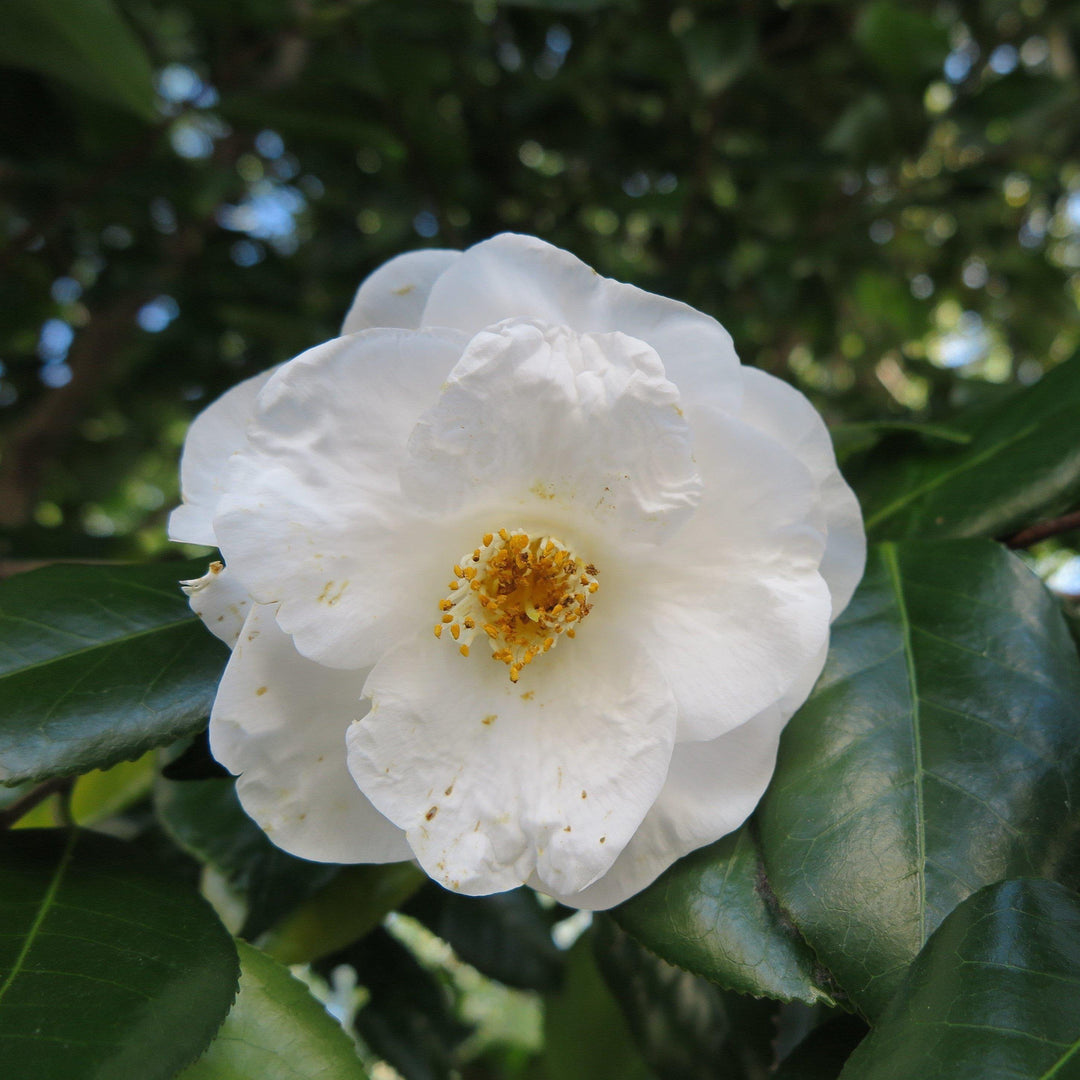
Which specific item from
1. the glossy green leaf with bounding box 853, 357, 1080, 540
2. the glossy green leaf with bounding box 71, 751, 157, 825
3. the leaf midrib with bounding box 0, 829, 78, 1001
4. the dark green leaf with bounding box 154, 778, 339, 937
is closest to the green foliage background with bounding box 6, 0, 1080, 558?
the glossy green leaf with bounding box 853, 357, 1080, 540

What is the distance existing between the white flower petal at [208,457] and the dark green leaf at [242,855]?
1.00 feet

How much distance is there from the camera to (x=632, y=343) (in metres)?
0.57

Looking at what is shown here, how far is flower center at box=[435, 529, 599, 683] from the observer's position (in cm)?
65

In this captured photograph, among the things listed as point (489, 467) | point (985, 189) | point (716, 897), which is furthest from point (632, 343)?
point (985, 189)

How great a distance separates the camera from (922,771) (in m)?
0.59

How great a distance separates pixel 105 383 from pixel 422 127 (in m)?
1.06

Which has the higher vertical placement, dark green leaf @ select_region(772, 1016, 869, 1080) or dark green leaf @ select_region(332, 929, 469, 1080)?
dark green leaf @ select_region(772, 1016, 869, 1080)

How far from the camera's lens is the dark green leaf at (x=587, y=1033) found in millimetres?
1162

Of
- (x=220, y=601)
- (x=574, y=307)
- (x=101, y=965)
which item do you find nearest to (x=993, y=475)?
(x=574, y=307)

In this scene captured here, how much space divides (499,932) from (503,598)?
0.65 meters

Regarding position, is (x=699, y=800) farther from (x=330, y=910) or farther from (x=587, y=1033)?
(x=587, y=1033)

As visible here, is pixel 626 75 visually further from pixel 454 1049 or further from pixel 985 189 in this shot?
pixel 454 1049

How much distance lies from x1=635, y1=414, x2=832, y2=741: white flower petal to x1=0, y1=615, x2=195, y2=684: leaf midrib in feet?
1.18

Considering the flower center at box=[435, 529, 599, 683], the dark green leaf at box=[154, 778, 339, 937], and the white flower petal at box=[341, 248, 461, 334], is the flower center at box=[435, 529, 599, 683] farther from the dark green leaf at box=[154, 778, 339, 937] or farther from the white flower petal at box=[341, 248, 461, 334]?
the dark green leaf at box=[154, 778, 339, 937]
